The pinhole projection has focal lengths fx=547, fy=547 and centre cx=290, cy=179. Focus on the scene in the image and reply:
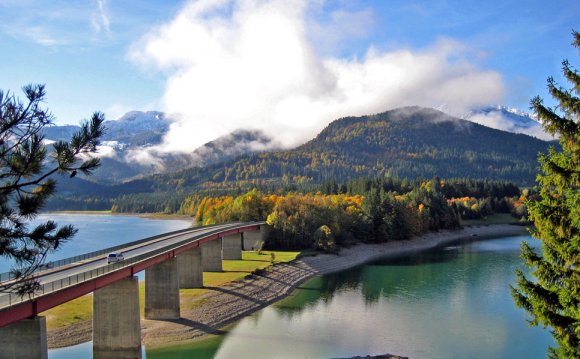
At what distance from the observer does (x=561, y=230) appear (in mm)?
19641

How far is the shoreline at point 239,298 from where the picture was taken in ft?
161

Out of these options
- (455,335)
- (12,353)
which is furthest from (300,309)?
(12,353)

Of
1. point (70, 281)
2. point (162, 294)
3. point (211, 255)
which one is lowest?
point (162, 294)

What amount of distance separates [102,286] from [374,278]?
49988 millimetres

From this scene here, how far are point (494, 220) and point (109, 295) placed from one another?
153m

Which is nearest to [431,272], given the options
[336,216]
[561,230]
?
[336,216]

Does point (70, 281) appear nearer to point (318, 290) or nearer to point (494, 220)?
point (318, 290)

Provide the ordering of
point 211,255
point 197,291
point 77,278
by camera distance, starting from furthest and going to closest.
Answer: point 211,255 < point 197,291 < point 77,278

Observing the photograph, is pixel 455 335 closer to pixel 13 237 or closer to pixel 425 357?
pixel 425 357

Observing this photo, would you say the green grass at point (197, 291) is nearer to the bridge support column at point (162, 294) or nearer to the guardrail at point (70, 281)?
the bridge support column at point (162, 294)

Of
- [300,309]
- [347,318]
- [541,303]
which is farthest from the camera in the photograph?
[300,309]

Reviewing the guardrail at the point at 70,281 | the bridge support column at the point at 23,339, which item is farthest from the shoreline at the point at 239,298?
the bridge support column at the point at 23,339

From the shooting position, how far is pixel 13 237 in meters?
13.4

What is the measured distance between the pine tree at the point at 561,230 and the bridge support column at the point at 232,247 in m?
74.2
